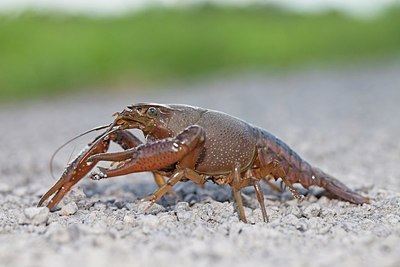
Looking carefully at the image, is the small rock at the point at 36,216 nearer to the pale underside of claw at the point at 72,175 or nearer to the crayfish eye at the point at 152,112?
the pale underside of claw at the point at 72,175

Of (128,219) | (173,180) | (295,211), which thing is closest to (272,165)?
(295,211)

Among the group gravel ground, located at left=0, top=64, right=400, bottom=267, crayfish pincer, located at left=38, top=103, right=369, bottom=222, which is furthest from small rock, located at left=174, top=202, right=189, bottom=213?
crayfish pincer, located at left=38, top=103, right=369, bottom=222

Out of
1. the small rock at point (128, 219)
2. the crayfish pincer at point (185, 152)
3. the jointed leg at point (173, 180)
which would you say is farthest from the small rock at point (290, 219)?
the small rock at point (128, 219)

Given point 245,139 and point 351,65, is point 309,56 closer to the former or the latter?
point 351,65

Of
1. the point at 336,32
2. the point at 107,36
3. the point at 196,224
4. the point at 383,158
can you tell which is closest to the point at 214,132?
the point at 196,224

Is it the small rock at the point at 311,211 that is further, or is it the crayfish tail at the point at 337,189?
the crayfish tail at the point at 337,189

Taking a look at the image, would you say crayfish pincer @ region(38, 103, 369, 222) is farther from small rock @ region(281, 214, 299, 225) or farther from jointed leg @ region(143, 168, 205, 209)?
small rock @ region(281, 214, 299, 225)
